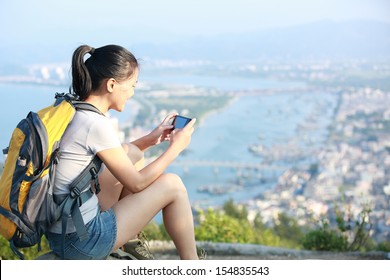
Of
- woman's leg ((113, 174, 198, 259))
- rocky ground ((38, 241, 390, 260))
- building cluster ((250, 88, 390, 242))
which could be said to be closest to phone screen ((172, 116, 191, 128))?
woman's leg ((113, 174, 198, 259))

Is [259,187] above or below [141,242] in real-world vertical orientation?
below

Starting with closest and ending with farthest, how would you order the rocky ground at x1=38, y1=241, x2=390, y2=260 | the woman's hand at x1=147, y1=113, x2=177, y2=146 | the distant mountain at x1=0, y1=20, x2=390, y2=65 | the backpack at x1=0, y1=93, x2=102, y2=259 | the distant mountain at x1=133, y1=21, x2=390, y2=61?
1. the backpack at x1=0, y1=93, x2=102, y2=259
2. the woman's hand at x1=147, y1=113, x2=177, y2=146
3. the rocky ground at x1=38, y1=241, x2=390, y2=260
4. the distant mountain at x1=0, y1=20, x2=390, y2=65
5. the distant mountain at x1=133, y1=21, x2=390, y2=61

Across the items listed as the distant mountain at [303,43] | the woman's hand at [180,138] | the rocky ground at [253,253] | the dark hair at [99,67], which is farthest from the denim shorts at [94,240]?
the distant mountain at [303,43]

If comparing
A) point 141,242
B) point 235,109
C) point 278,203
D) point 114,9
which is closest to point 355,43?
point 235,109

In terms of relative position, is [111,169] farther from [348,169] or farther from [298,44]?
[298,44]

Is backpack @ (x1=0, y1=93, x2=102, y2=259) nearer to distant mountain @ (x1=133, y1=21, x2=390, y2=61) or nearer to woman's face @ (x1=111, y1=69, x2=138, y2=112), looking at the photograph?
woman's face @ (x1=111, y1=69, x2=138, y2=112)

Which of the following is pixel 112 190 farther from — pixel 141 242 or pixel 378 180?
pixel 378 180
